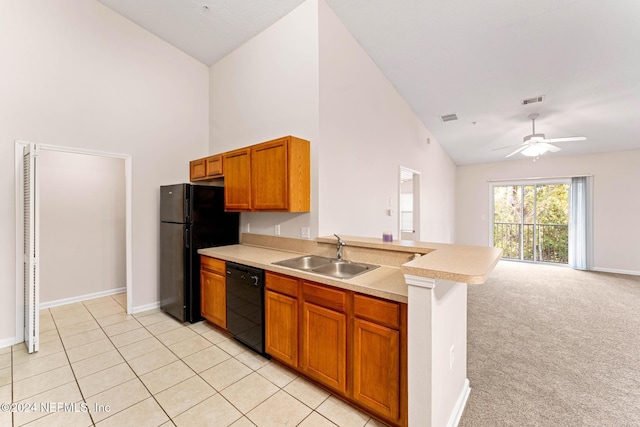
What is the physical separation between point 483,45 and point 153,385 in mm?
4778

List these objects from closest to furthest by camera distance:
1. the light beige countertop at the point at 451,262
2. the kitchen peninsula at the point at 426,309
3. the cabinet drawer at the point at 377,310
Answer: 1. the light beige countertop at the point at 451,262
2. the kitchen peninsula at the point at 426,309
3. the cabinet drawer at the point at 377,310

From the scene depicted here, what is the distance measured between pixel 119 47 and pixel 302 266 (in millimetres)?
3702

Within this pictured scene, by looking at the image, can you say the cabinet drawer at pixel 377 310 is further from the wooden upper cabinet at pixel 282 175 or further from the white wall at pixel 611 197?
the white wall at pixel 611 197

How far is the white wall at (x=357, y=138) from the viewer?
293 centimetres

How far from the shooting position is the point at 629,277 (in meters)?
5.32

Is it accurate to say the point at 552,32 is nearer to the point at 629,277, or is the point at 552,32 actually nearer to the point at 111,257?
the point at 629,277

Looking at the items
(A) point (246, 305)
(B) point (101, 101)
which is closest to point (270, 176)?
(A) point (246, 305)

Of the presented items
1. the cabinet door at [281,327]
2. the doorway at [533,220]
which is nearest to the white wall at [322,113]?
the cabinet door at [281,327]

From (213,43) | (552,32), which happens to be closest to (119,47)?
(213,43)

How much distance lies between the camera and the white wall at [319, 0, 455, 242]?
115 inches

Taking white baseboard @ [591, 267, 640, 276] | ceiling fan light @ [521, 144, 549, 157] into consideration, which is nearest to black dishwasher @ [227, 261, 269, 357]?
ceiling fan light @ [521, 144, 549, 157]

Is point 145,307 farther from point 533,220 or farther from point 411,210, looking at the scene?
point 533,220

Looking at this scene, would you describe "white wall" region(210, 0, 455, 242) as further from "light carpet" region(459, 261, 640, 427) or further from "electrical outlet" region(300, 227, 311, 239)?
"light carpet" region(459, 261, 640, 427)

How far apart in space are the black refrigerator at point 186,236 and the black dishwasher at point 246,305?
0.73m
